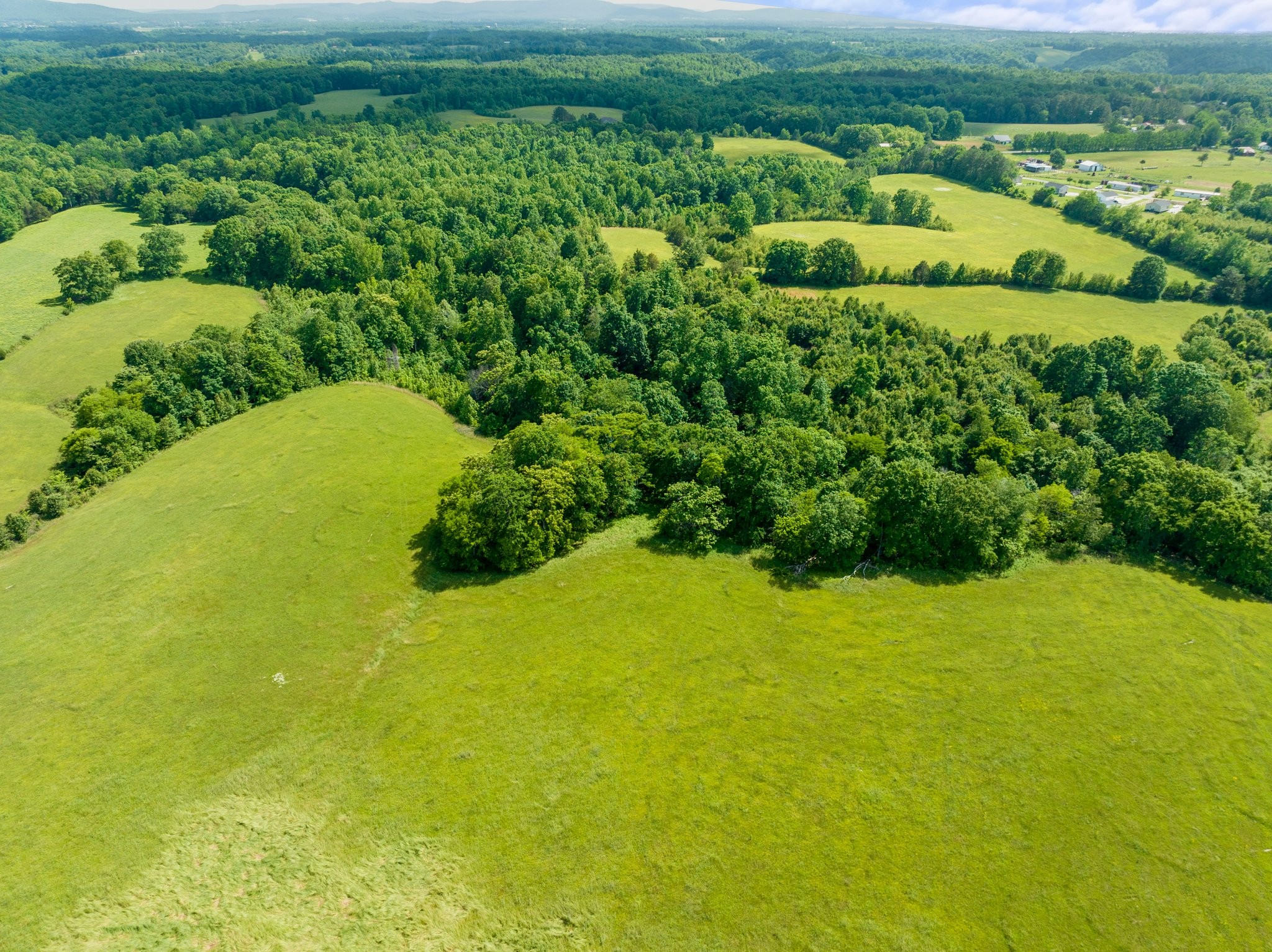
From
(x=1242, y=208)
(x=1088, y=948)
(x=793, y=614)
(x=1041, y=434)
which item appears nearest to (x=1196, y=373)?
(x=1041, y=434)

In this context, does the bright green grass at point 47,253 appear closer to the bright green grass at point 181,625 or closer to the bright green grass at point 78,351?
the bright green grass at point 78,351

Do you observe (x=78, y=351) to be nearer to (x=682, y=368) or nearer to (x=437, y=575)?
(x=437, y=575)

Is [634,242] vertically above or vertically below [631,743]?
above

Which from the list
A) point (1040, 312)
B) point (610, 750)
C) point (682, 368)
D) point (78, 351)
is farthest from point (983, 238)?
point (78, 351)

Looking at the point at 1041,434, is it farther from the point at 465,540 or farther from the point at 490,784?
the point at 490,784

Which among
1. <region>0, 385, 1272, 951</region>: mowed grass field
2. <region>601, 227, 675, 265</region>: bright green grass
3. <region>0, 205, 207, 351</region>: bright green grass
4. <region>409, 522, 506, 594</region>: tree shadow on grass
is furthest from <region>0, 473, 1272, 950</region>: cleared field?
<region>601, 227, 675, 265</region>: bright green grass

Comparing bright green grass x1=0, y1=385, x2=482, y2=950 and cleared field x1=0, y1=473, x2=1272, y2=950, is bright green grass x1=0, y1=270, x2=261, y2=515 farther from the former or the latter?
cleared field x1=0, y1=473, x2=1272, y2=950
